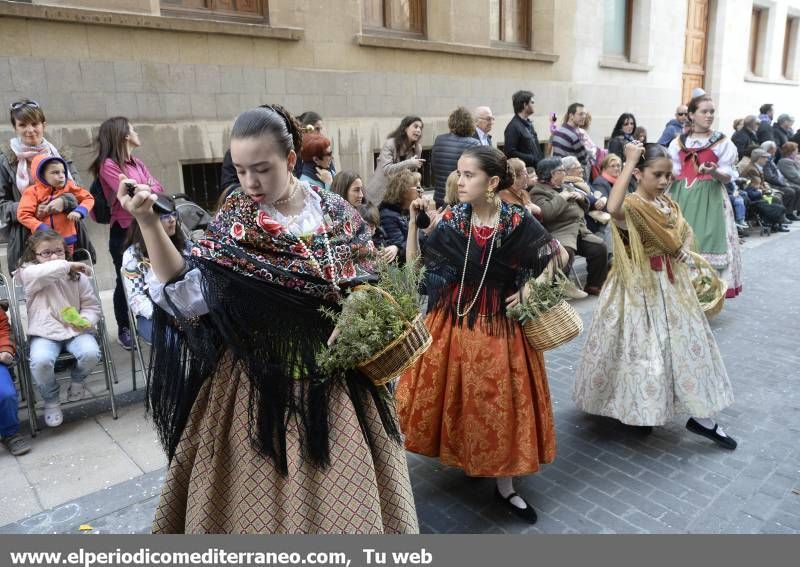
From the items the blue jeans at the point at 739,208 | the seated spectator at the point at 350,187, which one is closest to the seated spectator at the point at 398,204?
the seated spectator at the point at 350,187

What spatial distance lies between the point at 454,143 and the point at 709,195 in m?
2.84

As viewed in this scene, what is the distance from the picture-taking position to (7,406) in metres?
3.96

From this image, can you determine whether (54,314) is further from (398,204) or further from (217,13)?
(217,13)

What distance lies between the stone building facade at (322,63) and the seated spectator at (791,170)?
11.5ft

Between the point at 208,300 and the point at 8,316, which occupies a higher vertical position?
the point at 208,300

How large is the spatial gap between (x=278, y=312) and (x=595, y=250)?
613cm

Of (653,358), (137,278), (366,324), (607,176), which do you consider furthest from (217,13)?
(366,324)

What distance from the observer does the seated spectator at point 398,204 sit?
576cm

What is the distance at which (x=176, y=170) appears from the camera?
7.41 meters

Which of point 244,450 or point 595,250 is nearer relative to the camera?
point 244,450

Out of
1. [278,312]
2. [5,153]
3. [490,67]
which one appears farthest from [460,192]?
[490,67]

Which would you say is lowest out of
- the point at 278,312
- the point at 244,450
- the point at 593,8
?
the point at 244,450

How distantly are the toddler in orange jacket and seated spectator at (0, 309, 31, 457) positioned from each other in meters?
1.17
